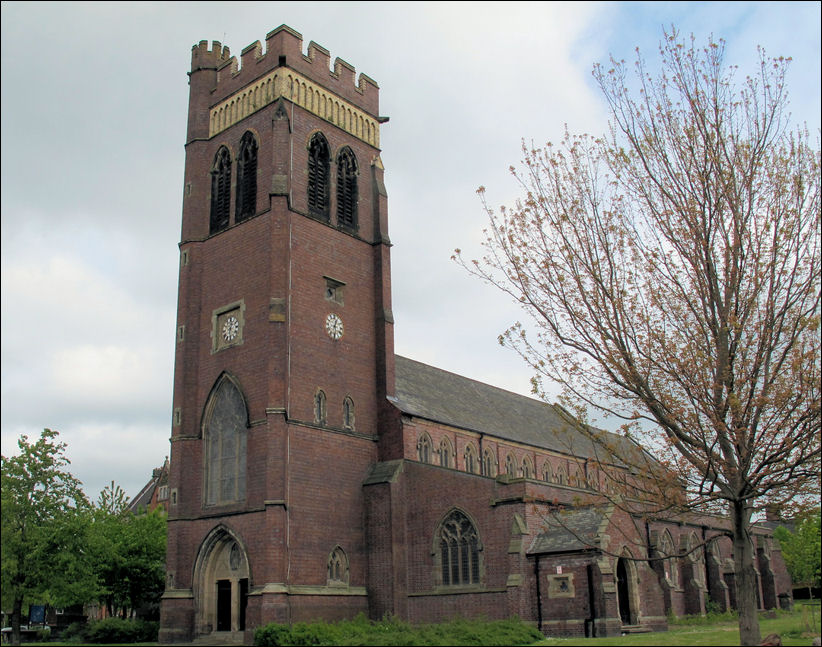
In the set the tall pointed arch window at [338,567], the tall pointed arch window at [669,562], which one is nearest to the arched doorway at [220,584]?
the tall pointed arch window at [338,567]

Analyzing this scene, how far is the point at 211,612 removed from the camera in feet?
105

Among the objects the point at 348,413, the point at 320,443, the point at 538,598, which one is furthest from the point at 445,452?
the point at 538,598

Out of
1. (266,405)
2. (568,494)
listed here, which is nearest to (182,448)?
(266,405)

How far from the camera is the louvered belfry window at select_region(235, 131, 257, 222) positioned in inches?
1433

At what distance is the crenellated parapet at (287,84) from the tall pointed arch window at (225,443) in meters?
13.4

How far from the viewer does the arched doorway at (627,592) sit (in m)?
29.8

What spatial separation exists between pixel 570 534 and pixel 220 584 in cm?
1430

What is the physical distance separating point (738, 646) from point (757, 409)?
5.79 m

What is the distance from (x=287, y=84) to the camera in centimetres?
3656

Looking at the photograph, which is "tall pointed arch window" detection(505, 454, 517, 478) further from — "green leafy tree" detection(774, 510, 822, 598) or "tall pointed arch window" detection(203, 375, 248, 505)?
"green leafy tree" detection(774, 510, 822, 598)

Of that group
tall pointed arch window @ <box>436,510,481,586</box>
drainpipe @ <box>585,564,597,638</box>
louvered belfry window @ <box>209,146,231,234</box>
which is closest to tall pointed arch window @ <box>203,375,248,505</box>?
louvered belfry window @ <box>209,146,231,234</box>

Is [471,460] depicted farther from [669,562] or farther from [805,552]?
[805,552]

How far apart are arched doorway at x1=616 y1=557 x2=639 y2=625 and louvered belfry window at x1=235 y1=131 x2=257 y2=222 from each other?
2181cm

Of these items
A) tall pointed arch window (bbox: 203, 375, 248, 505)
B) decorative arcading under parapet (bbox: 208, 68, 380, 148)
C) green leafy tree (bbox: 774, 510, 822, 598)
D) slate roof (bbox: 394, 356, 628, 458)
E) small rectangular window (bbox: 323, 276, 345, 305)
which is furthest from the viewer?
green leafy tree (bbox: 774, 510, 822, 598)
